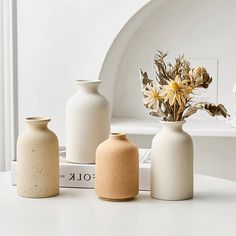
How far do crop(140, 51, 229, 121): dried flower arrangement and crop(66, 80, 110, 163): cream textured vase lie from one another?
18 centimetres

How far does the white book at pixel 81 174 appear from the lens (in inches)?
85.7

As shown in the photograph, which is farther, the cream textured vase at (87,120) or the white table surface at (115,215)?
the cream textured vase at (87,120)

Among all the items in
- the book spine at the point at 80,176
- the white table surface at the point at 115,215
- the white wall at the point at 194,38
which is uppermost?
the white wall at the point at 194,38

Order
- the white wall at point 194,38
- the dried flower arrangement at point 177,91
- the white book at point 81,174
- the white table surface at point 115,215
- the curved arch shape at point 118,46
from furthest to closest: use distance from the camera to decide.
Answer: the white wall at point 194,38 < the curved arch shape at point 118,46 < the white book at point 81,174 < the dried flower arrangement at point 177,91 < the white table surface at point 115,215

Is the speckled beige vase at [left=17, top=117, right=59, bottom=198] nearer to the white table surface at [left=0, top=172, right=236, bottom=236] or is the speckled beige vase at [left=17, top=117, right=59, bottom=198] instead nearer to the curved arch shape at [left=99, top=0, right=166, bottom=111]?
the white table surface at [left=0, top=172, right=236, bottom=236]

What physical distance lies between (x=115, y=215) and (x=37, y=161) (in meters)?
0.31

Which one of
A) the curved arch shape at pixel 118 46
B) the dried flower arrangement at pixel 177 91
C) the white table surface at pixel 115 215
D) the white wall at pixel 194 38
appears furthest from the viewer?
the white wall at pixel 194 38

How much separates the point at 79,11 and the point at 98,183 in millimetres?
1869

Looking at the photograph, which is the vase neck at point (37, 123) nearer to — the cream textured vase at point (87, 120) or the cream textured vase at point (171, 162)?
the cream textured vase at point (87, 120)

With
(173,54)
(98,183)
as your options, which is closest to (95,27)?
Result: (173,54)

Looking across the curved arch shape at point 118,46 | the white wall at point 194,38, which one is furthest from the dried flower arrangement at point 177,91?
the white wall at point 194,38

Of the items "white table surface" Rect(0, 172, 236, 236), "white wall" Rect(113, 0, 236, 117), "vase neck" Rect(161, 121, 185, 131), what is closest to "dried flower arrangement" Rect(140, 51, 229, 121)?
"vase neck" Rect(161, 121, 185, 131)

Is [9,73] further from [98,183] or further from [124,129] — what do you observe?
[98,183]

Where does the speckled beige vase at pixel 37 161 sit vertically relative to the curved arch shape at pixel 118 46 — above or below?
below
